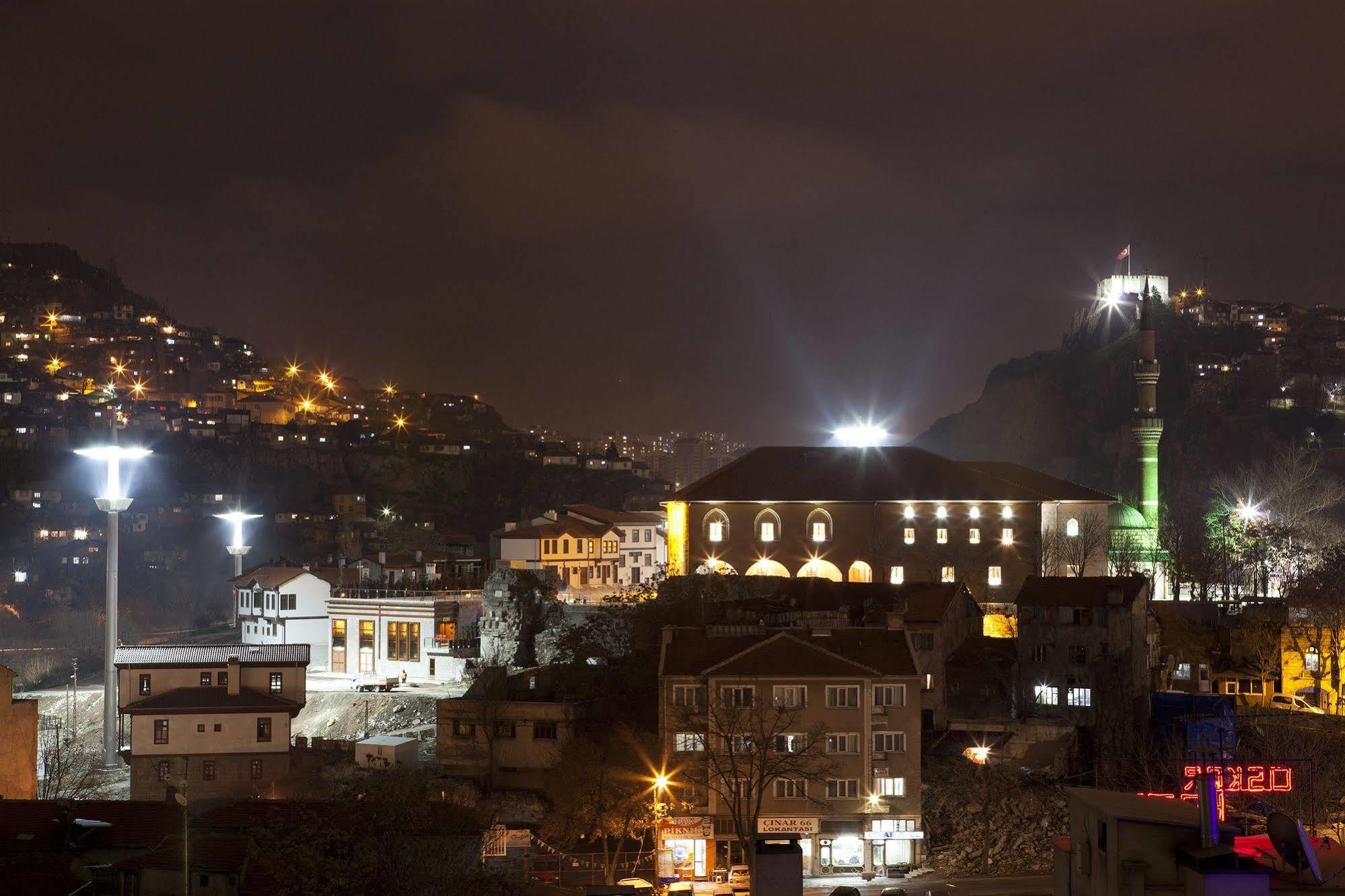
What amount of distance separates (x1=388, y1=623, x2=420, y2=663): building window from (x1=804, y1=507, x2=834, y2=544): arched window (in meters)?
15.6

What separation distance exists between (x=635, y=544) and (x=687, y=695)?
3012 centimetres

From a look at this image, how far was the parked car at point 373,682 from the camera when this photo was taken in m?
43.1

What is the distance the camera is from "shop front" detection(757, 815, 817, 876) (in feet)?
99.8

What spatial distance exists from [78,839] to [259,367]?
147 m

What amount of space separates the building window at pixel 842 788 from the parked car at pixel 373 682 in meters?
17.1

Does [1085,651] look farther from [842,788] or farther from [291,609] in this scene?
[291,609]

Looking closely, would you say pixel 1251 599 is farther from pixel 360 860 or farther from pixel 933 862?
pixel 360 860

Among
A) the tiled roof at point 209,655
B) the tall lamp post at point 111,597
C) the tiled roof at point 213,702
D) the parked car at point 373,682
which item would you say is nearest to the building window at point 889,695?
the tiled roof at point 213,702

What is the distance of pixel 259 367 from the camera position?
16288 cm

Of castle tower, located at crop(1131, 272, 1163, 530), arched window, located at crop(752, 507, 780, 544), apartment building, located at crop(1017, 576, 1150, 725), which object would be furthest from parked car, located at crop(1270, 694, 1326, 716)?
arched window, located at crop(752, 507, 780, 544)

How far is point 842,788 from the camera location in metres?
31.2

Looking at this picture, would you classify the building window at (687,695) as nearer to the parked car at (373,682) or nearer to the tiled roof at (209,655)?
the tiled roof at (209,655)

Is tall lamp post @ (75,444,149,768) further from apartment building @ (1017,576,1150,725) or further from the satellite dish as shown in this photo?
the satellite dish

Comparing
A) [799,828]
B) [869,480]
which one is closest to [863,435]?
[869,480]
